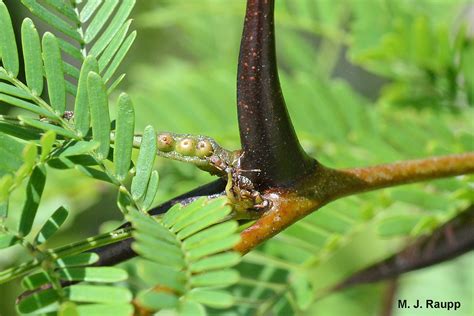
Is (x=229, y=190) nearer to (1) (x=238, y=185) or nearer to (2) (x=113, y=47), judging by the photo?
(1) (x=238, y=185)

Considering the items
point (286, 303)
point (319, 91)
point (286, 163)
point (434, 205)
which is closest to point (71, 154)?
point (286, 163)

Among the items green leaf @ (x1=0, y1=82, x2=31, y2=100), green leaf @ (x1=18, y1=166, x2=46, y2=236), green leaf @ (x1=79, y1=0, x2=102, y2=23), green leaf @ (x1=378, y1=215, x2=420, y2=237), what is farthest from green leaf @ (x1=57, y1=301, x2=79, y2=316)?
green leaf @ (x1=378, y1=215, x2=420, y2=237)

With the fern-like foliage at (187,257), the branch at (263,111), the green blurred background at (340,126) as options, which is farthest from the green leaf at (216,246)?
the green blurred background at (340,126)

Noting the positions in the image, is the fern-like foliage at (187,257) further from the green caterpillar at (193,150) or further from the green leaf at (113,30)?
the green leaf at (113,30)

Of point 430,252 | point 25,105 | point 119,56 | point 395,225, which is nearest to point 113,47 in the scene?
point 119,56

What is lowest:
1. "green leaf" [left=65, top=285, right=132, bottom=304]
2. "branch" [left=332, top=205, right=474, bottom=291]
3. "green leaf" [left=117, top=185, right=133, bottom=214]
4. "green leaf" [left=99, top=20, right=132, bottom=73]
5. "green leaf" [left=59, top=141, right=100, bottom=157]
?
"branch" [left=332, top=205, right=474, bottom=291]

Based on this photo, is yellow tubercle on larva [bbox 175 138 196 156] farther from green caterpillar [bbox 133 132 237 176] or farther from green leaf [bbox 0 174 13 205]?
green leaf [bbox 0 174 13 205]
